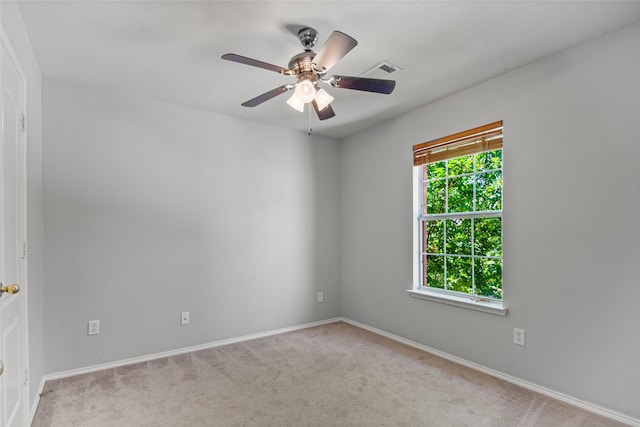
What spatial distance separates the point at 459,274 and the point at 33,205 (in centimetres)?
352

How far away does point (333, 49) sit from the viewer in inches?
71.6

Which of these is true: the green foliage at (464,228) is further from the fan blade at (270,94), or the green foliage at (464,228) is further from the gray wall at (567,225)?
the fan blade at (270,94)

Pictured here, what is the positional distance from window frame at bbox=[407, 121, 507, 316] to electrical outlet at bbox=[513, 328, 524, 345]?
15cm

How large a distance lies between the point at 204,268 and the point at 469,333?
8.55 ft

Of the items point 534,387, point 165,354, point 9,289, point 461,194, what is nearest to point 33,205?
point 9,289

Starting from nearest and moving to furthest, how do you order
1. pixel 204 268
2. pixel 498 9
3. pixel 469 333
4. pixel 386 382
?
pixel 498 9
pixel 386 382
pixel 469 333
pixel 204 268

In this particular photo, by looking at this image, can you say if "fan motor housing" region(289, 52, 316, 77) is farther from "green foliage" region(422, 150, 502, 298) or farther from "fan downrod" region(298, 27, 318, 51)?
"green foliage" region(422, 150, 502, 298)

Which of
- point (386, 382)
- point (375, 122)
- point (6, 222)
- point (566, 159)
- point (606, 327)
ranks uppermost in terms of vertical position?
point (375, 122)

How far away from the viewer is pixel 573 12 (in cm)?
204

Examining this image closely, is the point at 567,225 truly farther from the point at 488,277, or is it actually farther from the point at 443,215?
the point at 443,215

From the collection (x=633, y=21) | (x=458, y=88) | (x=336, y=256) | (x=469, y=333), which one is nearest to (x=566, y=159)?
(x=633, y=21)

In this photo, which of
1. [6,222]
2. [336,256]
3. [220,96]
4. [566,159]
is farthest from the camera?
[336,256]

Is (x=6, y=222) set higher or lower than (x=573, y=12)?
lower

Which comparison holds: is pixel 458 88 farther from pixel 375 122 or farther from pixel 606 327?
pixel 606 327
